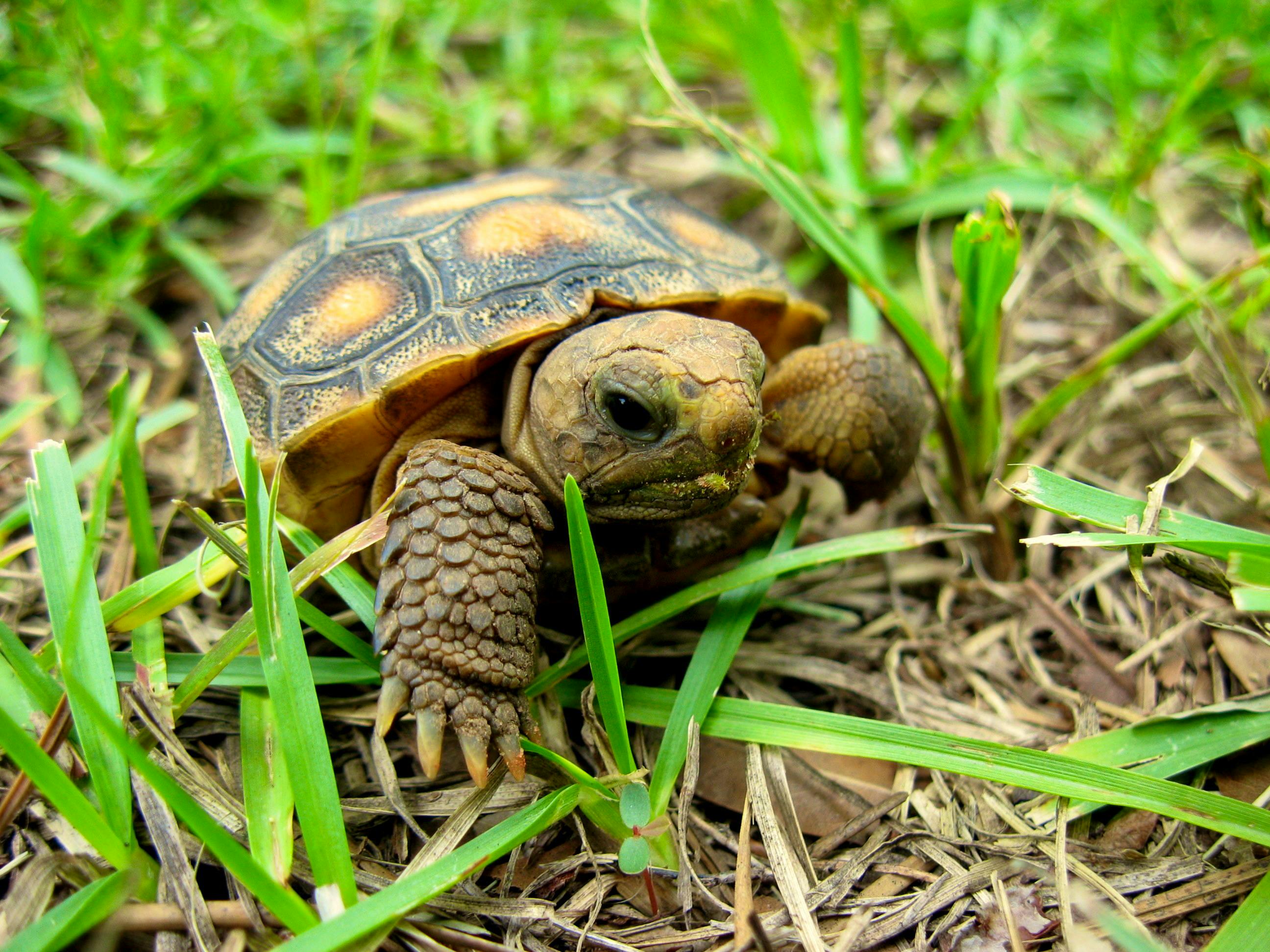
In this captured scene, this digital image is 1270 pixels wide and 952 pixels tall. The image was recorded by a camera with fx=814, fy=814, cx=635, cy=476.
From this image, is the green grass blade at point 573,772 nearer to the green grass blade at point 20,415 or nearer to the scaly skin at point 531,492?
the scaly skin at point 531,492

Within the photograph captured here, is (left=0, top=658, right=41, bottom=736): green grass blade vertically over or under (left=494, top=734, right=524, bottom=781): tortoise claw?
over

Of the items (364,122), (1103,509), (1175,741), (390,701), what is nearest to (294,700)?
(390,701)

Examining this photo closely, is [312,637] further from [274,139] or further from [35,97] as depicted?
[35,97]

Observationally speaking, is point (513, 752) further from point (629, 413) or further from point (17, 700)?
point (17, 700)

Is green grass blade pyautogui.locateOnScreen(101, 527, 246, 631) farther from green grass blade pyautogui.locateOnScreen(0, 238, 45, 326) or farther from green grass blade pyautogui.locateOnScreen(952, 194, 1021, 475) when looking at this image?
green grass blade pyautogui.locateOnScreen(952, 194, 1021, 475)

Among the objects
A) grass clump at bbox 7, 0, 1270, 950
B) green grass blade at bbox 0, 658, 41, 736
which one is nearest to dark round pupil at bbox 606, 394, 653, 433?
grass clump at bbox 7, 0, 1270, 950

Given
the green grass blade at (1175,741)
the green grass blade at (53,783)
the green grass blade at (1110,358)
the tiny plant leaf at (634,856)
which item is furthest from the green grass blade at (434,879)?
the green grass blade at (1110,358)
